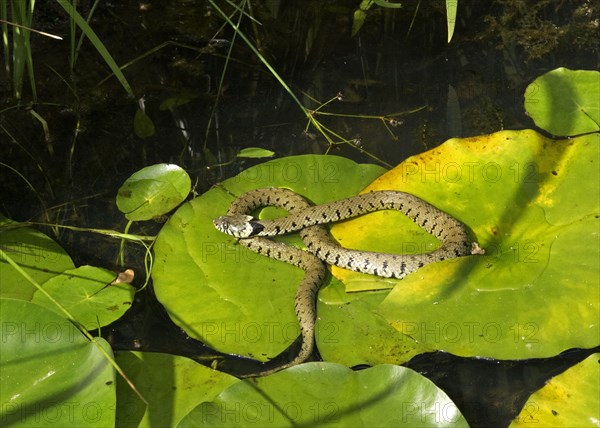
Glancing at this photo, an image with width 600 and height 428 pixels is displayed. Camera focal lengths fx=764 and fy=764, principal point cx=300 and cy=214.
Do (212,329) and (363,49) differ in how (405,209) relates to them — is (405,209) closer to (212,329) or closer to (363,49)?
(212,329)

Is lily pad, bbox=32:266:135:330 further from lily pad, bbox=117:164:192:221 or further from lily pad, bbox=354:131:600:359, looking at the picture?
lily pad, bbox=354:131:600:359

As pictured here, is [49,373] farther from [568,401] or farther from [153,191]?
[568,401]

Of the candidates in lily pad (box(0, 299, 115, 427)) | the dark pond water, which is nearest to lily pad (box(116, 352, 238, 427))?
lily pad (box(0, 299, 115, 427))

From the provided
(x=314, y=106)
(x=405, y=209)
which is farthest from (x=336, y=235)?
(x=314, y=106)

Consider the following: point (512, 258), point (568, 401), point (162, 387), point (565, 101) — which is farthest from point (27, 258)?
point (565, 101)

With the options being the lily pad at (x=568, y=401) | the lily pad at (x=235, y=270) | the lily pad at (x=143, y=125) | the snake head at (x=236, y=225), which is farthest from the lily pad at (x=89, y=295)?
the lily pad at (x=568, y=401)

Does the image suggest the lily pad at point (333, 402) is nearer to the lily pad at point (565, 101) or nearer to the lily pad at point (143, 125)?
the lily pad at point (565, 101)
